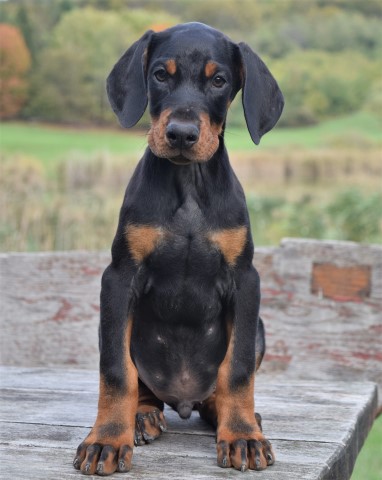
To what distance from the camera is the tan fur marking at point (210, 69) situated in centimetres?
262

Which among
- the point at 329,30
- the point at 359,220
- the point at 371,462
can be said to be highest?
the point at 329,30

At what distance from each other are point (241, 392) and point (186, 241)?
480 millimetres

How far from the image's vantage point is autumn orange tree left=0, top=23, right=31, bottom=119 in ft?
Result: 56.5

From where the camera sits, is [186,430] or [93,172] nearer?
[186,430]

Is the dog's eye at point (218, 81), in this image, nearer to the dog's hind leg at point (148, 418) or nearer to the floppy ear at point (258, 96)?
the floppy ear at point (258, 96)

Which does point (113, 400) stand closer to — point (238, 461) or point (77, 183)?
point (238, 461)

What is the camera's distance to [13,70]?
57.4 ft

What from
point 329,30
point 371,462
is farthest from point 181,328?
point 329,30

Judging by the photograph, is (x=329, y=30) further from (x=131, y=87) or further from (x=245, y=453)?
(x=245, y=453)

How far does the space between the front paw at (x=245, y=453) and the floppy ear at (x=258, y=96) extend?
91 cm

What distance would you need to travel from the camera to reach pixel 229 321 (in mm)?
2732

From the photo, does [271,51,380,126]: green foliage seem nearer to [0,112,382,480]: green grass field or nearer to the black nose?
[0,112,382,480]: green grass field

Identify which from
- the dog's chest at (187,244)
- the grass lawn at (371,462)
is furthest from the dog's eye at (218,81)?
the grass lawn at (371,462)

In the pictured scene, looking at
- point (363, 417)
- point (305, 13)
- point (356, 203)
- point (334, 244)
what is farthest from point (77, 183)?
point (305, 13)
